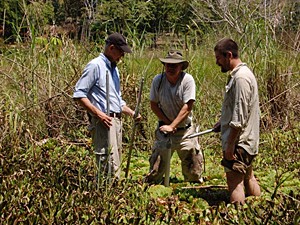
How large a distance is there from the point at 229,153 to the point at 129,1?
4802mm

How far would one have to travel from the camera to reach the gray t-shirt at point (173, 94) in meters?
5.84

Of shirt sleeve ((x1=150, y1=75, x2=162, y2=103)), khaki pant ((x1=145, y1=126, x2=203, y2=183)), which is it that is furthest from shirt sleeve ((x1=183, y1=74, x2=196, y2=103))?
khaki pant ((x1=145, y1=126, x2=203, y2=183))

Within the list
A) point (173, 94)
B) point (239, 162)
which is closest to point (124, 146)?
point (173, 94)

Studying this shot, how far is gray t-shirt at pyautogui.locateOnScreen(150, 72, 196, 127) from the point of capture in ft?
19.1

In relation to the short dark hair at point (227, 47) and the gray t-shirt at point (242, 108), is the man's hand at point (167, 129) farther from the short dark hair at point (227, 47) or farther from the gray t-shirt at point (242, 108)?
the short dark hair at point (227, 47)

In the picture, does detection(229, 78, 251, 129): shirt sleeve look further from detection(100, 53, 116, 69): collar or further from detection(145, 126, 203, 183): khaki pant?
detection(100, 53, 116, 69): collar

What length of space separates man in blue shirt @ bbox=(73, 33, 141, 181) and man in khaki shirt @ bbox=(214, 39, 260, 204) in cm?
106

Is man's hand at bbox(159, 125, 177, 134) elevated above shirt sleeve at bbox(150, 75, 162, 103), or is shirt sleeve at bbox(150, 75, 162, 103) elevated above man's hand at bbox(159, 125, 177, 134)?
shirt sleeve at bbox(150, 75, 162, 103)

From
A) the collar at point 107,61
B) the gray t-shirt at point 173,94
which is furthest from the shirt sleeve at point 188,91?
the collar at point 107,61

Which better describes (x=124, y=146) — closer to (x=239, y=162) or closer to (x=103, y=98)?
(x=103, y=98)

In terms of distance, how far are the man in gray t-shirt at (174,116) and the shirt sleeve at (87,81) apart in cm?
77

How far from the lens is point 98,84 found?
5.44m

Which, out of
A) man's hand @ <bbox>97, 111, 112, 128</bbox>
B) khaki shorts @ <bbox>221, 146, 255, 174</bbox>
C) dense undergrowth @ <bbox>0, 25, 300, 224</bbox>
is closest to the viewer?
dense undergrowth @ <bbox>0, 25, 300, 224</bbox>

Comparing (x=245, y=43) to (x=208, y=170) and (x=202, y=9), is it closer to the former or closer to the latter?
(x=208, y=170)
